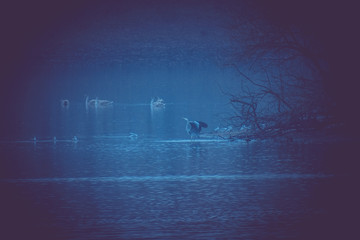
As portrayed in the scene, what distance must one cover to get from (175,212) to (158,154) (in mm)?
7507

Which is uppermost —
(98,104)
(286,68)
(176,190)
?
(98,104)

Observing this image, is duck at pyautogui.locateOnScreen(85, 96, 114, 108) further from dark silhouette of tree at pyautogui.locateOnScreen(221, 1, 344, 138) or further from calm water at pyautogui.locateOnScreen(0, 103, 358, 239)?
dark silhouette of tree at pyautogui.locateOnScreen(221, 1, 344, 138)

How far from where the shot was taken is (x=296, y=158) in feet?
57.3

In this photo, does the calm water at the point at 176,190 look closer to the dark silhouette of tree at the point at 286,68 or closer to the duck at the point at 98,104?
the dark silhouette of tree at the point at 286,68

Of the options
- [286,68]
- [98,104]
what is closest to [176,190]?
[286,68]

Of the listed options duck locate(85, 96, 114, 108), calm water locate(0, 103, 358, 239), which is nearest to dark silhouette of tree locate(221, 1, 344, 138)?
calm water locate(0, 103, 358, 239)

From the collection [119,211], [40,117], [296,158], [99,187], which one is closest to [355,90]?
[296,158]

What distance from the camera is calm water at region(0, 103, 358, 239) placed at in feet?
34.6

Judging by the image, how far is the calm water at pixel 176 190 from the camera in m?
10.6

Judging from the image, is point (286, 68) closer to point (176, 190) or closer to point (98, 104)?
point (176, 190)

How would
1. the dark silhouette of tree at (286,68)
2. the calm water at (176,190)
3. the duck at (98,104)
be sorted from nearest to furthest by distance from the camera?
the calm water at (176,190), the dark silhouette of tree at (286,68), the duck at (98,104)

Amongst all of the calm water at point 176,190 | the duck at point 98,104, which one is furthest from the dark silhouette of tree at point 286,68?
the duck at point 98,104

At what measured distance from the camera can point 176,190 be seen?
13.4 metres

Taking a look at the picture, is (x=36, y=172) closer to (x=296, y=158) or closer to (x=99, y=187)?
(x=99, y=187)
